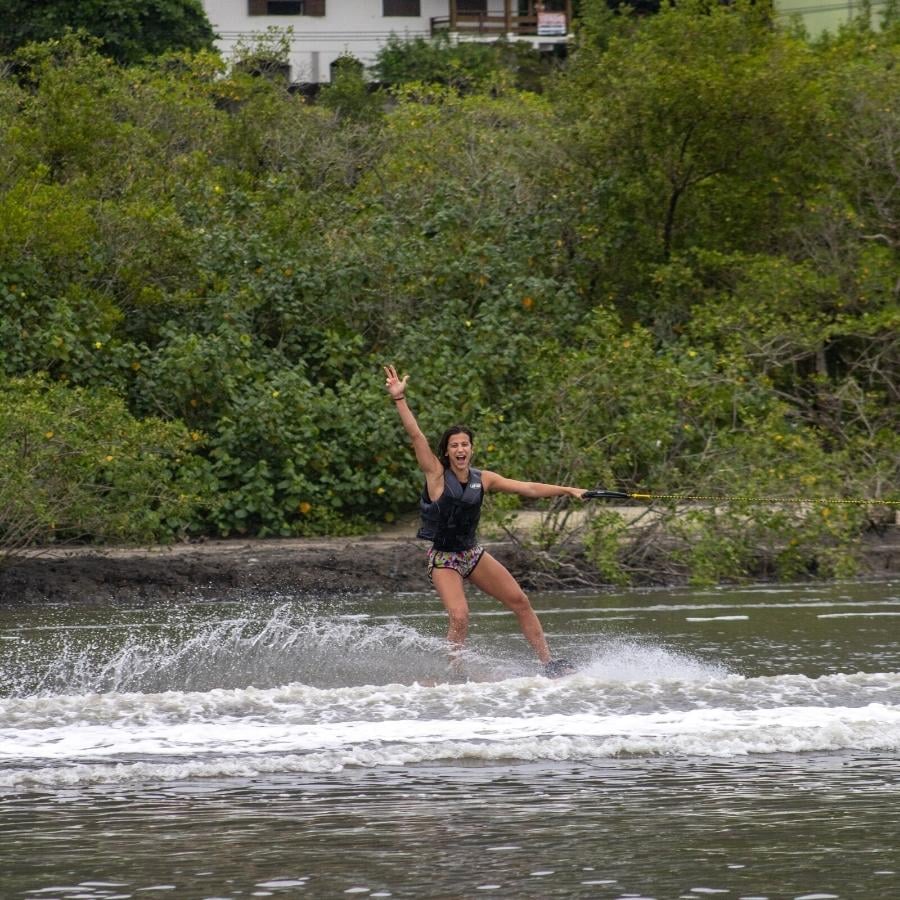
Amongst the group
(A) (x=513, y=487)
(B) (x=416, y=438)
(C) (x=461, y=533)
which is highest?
(B) (x=416, y=438)

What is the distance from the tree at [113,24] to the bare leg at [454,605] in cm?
2917

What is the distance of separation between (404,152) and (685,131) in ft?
20.4

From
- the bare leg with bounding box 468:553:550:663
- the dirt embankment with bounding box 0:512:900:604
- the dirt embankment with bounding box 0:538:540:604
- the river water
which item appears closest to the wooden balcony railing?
the dirt embankment with bounding box 0:512:900:604

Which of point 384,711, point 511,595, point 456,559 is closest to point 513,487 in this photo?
point 456,559

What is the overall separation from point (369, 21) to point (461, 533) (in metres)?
43.8

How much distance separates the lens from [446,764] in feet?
27.9

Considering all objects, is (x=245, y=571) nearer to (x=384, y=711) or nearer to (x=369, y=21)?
(x=384, y=711)

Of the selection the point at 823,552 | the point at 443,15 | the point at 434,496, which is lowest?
the point at 823,552

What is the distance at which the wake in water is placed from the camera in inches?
341

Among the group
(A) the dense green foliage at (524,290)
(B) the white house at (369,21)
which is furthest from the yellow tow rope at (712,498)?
(B) the white house at (369,21)

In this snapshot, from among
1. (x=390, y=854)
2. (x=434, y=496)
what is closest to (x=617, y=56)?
(x=434, y=496)

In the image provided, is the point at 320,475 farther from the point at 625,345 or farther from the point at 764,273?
the point at 764,273

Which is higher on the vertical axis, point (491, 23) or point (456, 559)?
point (491, 23)

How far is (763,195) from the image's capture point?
78.7ft
